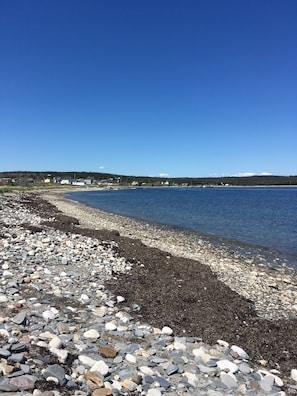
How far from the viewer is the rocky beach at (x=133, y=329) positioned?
16.1 feet

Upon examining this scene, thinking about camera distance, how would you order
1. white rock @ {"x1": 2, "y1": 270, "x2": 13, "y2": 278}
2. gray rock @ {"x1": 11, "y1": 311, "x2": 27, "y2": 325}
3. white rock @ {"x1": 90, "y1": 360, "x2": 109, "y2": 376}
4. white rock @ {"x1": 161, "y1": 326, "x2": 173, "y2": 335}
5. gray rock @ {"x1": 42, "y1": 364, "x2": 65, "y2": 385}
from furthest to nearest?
white rock @ {"x1": 2, "y1": 270, "x2": 13, "y2": 278}
white rock @ {"x1": 161, "y1": 326, "x2": 173, "y2": 335}
gray rock @ {"x1": 11, "y1": 311, "x2": 27, "y2": 325}
white rock @ {"x1": 90, "y1": 360, "x2": 109, "y2": 376}
gray rock @ {"x1": 42, "y1": 364, "x2": 65, "y2": 385}

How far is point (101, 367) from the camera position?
5090 millimetres

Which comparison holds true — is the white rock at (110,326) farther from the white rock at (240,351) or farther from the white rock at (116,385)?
the white rock at (240,351)

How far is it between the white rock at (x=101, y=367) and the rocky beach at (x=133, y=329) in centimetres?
2

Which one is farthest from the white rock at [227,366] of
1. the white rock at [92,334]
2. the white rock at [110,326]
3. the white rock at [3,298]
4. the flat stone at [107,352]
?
the white rock at [3,298]

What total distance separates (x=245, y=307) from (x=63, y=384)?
6633mm

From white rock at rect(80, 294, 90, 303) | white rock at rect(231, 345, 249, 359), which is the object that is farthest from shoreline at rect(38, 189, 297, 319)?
white rock at rect(80, 294, 90, 303)

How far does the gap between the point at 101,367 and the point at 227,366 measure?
233 cm

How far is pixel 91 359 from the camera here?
5.33 metres

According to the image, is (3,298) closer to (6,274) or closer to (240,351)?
(6,274)

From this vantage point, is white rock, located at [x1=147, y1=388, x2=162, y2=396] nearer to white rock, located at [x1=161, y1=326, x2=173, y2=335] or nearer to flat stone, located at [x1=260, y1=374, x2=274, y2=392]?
flat stone, located at [x1=260, y1=374, x2=274, y2=392]

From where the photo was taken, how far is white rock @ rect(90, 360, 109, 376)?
5.01m

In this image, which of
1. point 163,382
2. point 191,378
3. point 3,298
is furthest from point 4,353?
point 191,378

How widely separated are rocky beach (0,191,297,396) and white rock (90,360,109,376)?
0.02m
